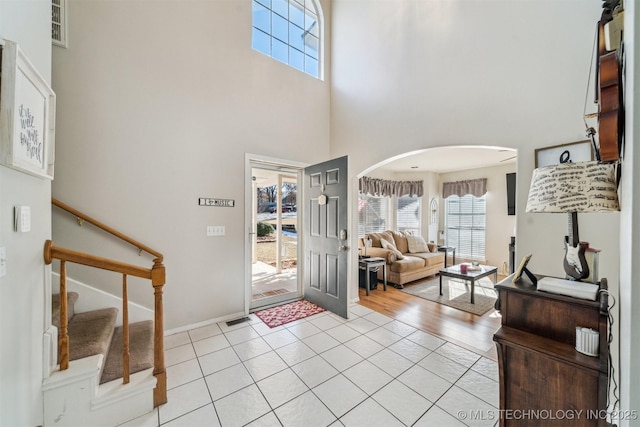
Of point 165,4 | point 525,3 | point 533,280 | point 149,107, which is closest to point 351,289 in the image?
point 533,280

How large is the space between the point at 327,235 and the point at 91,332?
2.40 metres

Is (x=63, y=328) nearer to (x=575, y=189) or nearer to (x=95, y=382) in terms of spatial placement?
(x=95, y=382)

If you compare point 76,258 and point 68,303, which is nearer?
point 76,258

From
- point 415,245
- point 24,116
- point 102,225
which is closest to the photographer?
point 24,116

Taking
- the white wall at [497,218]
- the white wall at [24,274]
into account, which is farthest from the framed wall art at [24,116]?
the white wall at [497,218]

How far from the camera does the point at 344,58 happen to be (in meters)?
3.79

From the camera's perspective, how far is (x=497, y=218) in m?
5.81

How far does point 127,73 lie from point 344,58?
9.45 ft

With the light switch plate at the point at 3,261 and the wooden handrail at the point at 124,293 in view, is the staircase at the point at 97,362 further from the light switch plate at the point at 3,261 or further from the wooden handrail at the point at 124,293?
the light switch plate at the point at 3,261

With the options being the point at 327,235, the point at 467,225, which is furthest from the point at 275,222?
the point at 467,225

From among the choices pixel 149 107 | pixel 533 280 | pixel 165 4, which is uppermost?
pixel 165 4

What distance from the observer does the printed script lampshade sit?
40.6 inches

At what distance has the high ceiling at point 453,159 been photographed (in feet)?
14.7

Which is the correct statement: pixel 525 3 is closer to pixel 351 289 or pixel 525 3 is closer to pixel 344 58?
pixel 344 58
